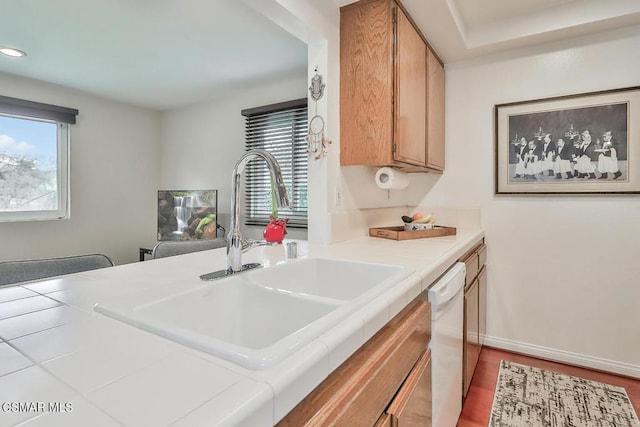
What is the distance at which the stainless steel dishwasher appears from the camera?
114 centimetres

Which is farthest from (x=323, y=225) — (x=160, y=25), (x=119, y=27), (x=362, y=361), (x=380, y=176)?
(x=119, y=27)

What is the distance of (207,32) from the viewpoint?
226 cm

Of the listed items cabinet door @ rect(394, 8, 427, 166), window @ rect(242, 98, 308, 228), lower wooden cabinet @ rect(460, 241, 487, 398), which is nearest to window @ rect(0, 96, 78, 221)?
window @ rect(242, 98, 308, 228)

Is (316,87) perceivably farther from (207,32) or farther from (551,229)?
(551,229)

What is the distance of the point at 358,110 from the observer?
181cm

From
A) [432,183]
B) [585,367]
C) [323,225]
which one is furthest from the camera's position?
[432,183]

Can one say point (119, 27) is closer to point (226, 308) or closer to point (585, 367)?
point (226, 308)

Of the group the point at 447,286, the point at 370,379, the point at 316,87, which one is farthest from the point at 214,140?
the point at 370,379

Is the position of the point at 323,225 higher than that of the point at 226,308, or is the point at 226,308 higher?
the point at 323,225

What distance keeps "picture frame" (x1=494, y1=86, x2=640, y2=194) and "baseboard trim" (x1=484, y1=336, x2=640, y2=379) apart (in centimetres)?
106

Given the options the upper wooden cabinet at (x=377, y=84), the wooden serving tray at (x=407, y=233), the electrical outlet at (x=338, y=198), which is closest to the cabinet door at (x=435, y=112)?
the upper wooden cabinet at (x=377, y=84)

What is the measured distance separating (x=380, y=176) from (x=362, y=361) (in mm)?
1469

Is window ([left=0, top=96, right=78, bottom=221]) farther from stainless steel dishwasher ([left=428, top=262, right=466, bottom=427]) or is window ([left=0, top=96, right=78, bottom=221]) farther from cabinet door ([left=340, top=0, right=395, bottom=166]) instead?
stainless steel dishwasher ([left=428, top=262, right=466, bottom=427])

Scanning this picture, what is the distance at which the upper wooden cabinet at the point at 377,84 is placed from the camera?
1729 mm
